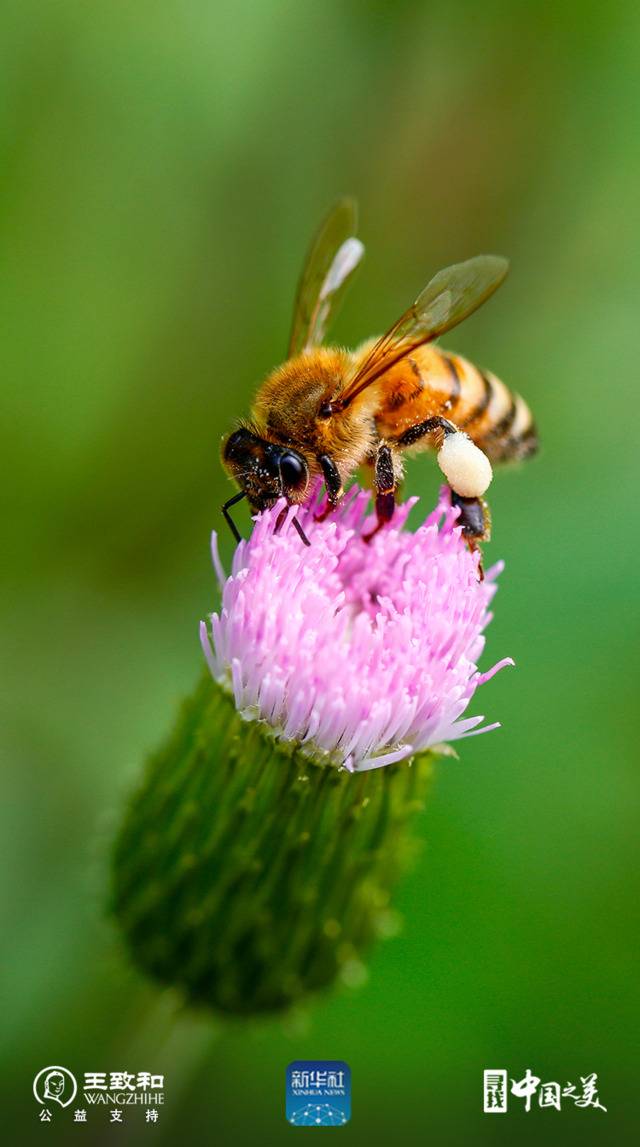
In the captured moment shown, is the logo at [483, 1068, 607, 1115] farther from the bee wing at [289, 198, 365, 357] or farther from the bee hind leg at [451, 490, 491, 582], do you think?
the bee wing at [289, 198, 365, 357]

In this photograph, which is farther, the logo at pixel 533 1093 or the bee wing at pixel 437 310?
the logo at pixel 533 1093

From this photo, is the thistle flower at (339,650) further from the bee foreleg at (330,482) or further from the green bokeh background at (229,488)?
the green bokeh background at (229,488)

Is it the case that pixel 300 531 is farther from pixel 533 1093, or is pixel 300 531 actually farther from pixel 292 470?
pixel 533 1093

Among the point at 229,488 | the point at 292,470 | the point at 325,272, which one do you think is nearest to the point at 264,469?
the point at 292,470

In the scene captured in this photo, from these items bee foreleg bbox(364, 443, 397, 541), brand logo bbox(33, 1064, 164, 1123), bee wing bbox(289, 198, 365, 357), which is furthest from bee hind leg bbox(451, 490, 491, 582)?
brand logo bbox(33, 1064, 164, 1123)

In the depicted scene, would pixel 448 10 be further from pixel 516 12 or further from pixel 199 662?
pixel 199 662

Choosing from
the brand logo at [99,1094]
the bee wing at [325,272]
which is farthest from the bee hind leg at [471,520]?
the brand logo at [99,1094]

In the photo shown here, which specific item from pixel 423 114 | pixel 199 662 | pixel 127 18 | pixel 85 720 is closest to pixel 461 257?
pixel 423 114
